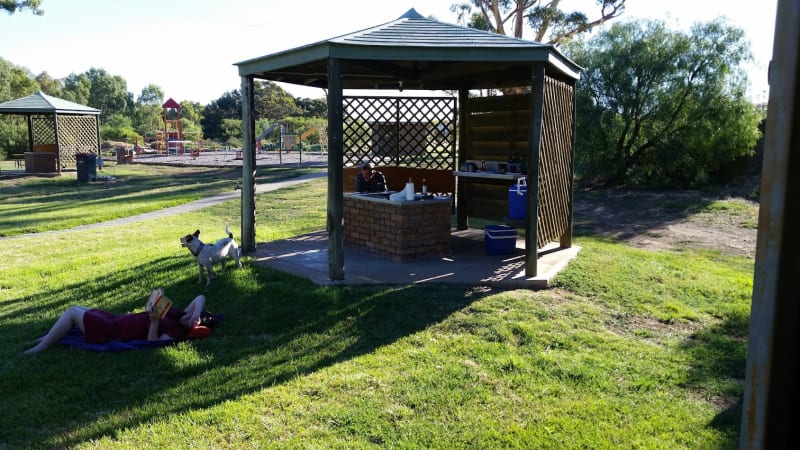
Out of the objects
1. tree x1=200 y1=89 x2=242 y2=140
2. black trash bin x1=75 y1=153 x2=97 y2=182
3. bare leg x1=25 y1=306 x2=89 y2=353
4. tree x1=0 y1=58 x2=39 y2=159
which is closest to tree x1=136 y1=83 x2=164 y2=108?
tree x1=200 y1=89 x2=242 y2=140

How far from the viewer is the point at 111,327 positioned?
4.89 metres

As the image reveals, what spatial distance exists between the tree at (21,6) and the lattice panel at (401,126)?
71.7ft

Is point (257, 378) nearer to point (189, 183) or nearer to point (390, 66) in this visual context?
point (390, 66)

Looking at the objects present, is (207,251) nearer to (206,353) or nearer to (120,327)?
(120,327)

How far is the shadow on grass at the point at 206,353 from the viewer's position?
3.78 meters

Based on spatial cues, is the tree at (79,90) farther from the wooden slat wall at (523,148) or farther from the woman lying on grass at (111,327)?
the woman lying on grass at (111,327)

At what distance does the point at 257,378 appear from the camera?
4.25 meters

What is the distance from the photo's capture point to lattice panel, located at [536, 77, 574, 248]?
7.09 metres

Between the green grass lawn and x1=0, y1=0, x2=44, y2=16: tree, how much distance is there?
74.6 feet

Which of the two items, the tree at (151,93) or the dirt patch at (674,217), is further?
the tree at (151,93)

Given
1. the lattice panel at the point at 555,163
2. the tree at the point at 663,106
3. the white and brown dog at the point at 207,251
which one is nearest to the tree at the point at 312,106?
the tree at the point at 663,106

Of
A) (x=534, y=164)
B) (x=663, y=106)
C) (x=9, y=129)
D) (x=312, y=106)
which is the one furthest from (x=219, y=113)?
(x=534, y=164)

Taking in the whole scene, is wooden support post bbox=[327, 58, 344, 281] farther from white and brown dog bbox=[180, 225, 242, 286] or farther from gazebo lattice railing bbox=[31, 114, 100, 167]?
gazebo lattice railing bbox=[31, 114, 100, 167]

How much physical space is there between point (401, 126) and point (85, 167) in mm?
13773
